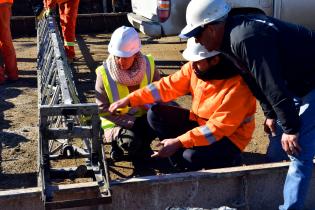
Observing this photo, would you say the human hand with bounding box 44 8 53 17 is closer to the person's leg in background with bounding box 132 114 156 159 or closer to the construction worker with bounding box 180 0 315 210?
the person's leg in background with bounding box 132 114 156 159

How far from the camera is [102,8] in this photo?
12617 mm

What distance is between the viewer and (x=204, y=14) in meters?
3.39

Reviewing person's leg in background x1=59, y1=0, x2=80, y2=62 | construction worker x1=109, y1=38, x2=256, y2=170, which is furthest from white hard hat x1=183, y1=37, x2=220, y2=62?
person's leg in background x1=59, y1=0, x2=80, y2=62

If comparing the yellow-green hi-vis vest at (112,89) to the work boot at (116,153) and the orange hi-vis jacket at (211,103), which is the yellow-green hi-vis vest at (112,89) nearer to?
the work boot at (116,153)

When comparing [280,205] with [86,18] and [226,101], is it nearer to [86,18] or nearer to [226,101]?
[226,101]

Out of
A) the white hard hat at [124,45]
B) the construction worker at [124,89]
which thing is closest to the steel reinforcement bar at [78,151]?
the construction worker at [124,89]

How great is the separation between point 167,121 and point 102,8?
8699 millimetres

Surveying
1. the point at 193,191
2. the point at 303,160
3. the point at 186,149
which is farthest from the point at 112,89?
the point at 303,160

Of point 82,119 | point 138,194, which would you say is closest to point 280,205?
point 138,194

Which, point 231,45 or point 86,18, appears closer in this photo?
point 231,45

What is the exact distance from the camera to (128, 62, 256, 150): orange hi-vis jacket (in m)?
3.83

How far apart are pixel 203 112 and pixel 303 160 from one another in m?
0.92

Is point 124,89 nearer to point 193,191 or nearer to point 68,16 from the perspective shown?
point 193,191

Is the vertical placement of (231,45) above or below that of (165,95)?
above
